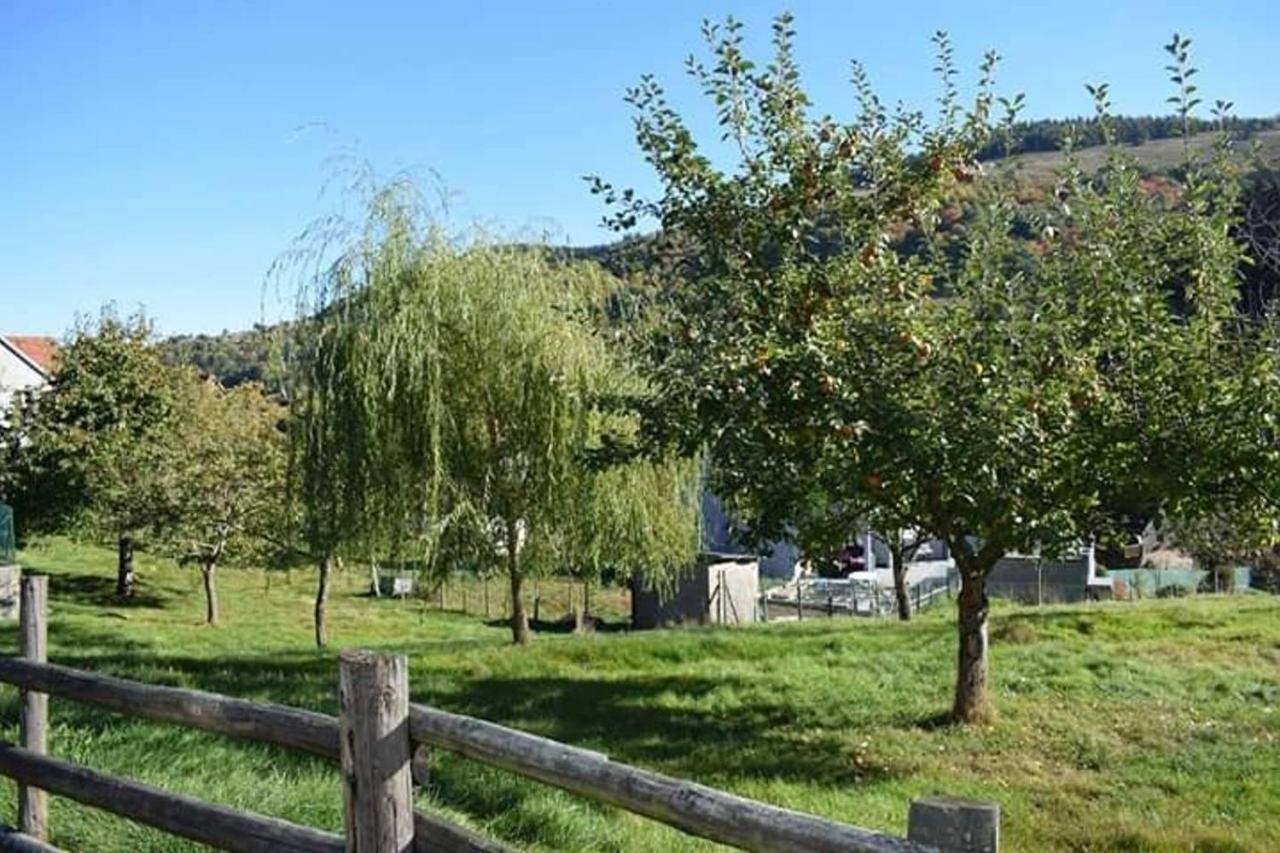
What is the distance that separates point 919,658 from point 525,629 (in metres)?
5.25

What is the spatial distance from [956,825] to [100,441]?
101 feet

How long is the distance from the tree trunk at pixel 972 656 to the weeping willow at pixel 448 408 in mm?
4621

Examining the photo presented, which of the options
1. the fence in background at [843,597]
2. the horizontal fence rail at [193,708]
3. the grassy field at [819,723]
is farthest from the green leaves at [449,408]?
the fence in background at [843,597]

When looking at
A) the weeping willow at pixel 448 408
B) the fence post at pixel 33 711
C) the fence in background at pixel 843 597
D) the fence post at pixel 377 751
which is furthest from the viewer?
the fence in background at pixel 843 597

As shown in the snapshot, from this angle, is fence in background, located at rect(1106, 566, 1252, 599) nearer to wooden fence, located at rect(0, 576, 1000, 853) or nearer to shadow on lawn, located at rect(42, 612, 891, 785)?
shadow on lawn, located at rect(42, 612, 891, 785)

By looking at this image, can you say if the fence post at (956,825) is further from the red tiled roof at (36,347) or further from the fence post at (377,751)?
the red tiled roof at (36,347)

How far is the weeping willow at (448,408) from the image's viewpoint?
13.9 m

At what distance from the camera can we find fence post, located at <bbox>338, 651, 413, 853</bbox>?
12.3 ft

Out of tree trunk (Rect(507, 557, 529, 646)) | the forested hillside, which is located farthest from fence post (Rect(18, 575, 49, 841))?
tree trunk (Rect(507, 557, 529, 646))

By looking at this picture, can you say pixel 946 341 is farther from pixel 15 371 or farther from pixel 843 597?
pixel 15 371

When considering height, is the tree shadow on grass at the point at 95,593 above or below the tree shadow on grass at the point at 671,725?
below

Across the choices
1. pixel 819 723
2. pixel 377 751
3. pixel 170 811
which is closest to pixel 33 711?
pixel 170 811

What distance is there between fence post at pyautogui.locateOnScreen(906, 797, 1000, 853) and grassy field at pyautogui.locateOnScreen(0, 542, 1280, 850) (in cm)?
362

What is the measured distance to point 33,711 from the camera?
5664 mm
